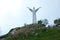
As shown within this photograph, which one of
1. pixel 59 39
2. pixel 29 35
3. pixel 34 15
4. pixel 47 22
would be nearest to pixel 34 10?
pixel 34 15

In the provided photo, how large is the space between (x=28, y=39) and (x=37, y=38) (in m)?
2.16

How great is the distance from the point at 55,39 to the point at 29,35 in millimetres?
10928

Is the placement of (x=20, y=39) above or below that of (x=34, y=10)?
below

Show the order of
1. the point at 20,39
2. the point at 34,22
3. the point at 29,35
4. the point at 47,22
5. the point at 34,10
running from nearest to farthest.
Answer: the point at 20,39 → the point at 29,35 → the point at 34,22 → the point at 34,10 → the point at 47,22

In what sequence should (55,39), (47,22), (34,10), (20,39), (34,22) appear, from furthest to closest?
1. (47,22)
2. (34,10)
3. (34,22)
4. (20,39)
5. (55,39)

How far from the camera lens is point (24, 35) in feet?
194

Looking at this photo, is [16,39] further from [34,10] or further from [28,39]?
[34,10]

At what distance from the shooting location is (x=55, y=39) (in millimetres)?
49438

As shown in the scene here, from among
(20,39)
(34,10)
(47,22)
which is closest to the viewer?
(20,39)

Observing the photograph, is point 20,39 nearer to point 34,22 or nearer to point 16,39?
point 16,39

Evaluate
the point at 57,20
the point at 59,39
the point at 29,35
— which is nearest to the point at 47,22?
the point at 57,20

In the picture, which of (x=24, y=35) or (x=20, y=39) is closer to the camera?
(x=20, y=39)

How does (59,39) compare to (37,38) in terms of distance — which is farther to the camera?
(37,38)

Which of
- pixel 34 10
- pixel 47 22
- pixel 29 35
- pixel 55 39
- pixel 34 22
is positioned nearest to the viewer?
pixel 55 39
